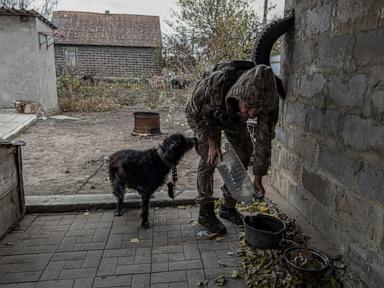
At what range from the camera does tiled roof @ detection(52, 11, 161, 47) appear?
2213cm

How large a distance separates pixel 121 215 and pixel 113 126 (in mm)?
5442

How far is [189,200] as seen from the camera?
3424 millimetres

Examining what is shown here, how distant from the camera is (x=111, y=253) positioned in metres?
2.49

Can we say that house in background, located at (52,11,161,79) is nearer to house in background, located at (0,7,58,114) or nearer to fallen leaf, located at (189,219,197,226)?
house in background, located at (0,7,58,114)

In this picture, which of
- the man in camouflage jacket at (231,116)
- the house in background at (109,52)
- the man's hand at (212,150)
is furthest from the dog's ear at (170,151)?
the house in background at (109,52)

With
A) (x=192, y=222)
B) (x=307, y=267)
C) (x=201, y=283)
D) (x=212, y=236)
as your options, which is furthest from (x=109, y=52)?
(x=307, y=267)

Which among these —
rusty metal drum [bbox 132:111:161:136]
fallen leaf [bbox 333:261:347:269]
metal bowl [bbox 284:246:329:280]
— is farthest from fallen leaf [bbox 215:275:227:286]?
rusty metal drum [bbox 132:111:161:136]

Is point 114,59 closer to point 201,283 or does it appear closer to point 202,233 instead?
point 202,233

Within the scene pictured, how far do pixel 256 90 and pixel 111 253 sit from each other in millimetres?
1736

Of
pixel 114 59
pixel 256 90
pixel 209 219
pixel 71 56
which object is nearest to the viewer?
pixel 256 90

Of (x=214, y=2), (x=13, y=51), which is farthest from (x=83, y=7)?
(x=214, y=2)

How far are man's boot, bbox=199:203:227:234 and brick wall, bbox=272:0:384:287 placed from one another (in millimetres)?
782

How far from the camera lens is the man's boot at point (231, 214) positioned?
3.02 meters

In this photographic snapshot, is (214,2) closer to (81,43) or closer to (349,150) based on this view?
(349,150)
